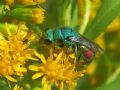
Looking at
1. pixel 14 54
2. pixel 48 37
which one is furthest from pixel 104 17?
pixel 14 54

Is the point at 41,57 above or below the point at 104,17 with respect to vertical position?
below

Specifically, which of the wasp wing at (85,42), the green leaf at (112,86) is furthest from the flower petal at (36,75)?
the green leaf at (112,86)

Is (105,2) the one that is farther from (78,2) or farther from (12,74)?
(12,74)

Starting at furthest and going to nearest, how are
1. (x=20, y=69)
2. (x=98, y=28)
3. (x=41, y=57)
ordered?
(x=98, y=28) → (x=41, y=57) → (x=20, y=69)

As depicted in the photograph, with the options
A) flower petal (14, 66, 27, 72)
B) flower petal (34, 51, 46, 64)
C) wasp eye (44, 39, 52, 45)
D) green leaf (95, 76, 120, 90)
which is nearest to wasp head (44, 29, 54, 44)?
wasp eye (44, 39, 52, 45)

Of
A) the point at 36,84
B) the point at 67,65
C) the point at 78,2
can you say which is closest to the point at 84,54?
the point at 67,65

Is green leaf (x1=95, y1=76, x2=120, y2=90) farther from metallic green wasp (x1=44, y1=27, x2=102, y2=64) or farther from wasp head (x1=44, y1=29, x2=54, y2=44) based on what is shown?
wasp head (x1=44, y1=29, x2=54, y2=44)

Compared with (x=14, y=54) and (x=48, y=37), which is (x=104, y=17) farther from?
(x=14, y=54)
